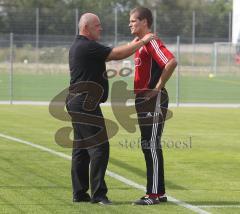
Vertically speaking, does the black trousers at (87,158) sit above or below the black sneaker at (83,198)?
above

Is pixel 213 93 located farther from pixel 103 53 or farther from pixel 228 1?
pixel 228 1

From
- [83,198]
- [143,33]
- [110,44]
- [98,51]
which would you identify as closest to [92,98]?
[98,51]

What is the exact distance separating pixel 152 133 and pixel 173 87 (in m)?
28.6

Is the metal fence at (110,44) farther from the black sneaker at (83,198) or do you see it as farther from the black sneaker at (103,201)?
the black sneaker at (103,201)

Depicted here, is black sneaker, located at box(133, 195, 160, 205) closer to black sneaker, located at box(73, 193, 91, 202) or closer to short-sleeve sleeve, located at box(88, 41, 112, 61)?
black sneaker, located at box(73, 193, 91, 202)

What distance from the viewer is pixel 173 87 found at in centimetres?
3791

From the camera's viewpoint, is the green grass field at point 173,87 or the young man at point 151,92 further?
the green grass field at point 173,87

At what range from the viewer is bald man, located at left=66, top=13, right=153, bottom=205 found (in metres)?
9.12

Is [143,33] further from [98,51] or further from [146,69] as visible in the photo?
[98,51]

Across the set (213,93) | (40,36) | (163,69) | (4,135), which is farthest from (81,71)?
(40,36)

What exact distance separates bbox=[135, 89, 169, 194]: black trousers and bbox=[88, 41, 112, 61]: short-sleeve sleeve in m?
0.65

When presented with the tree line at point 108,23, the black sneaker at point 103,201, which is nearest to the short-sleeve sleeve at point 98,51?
the black sneaker at point 103,201

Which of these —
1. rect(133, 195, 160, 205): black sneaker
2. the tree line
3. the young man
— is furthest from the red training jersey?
the tree line

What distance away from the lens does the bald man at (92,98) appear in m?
9.12
